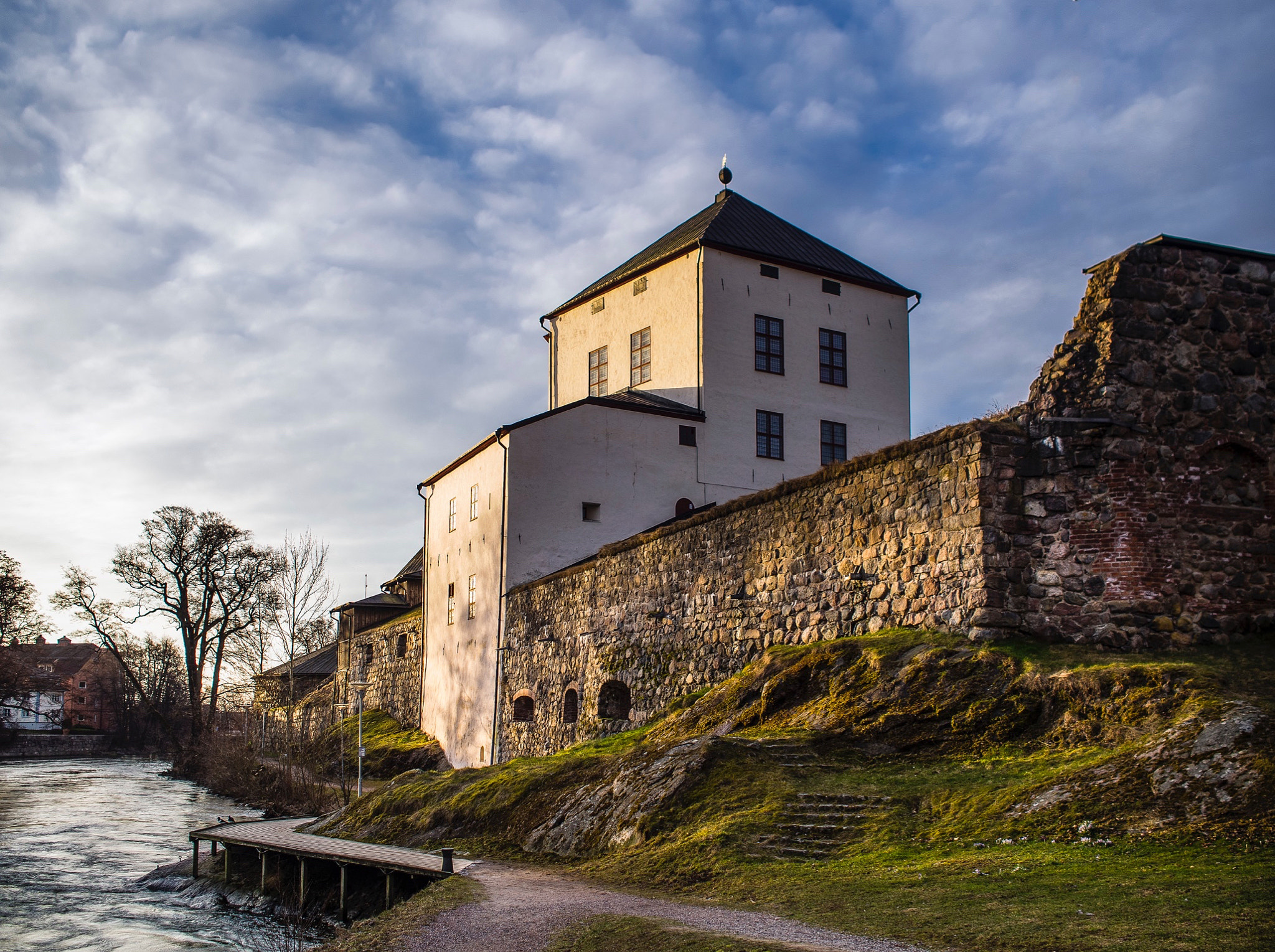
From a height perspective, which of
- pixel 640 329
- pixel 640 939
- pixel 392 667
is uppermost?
pixel 640 329

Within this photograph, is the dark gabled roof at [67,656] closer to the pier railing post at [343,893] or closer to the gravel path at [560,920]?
the pier railing post at [343,893]

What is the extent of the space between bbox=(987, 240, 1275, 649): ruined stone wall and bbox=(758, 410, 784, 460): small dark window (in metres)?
14.4

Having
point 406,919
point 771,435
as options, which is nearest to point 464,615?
point 771,435

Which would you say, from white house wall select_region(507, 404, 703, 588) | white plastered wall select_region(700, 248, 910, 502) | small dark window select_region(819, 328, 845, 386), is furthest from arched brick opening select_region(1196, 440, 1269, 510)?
small dark window select_region(819, 328, 845, 386)

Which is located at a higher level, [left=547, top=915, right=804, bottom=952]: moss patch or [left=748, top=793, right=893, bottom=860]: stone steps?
[left=748, top=793, right=893, bottom=860]: stone steps

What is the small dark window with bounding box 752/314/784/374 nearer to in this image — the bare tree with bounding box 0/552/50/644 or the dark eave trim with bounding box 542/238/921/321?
the dark eave trim with bounding box 542/238/921/321

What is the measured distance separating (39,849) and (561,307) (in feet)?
60.0

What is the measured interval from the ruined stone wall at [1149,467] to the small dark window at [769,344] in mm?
14794

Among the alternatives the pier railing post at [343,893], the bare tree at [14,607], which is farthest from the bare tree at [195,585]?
the pier railing post at [343,893]

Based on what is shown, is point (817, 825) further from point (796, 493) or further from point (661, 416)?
point (661, 416)

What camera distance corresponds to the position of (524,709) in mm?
21797

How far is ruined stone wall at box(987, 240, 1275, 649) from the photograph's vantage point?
10625 millimetres

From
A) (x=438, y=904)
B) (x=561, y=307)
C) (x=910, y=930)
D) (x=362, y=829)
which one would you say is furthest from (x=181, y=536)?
(x=910, y=930)

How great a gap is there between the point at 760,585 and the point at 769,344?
42.2 ft
